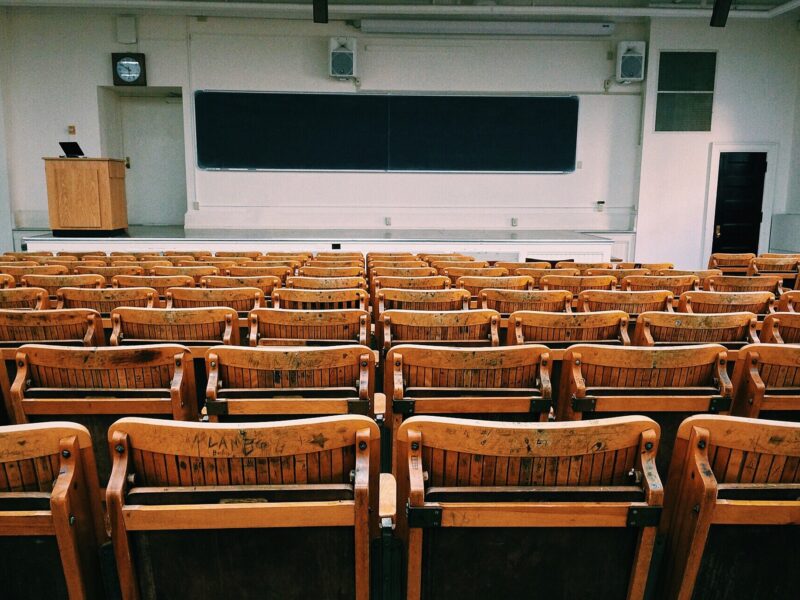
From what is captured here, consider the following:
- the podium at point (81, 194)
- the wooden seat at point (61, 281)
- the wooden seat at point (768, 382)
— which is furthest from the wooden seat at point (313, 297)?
the podium at point (81, 194)

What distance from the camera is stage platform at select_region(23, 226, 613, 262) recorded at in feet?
26.8

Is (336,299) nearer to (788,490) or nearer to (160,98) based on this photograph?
(788,490)

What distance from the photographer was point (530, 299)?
10.8 feet

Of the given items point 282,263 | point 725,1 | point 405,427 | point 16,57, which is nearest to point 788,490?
point 405,427

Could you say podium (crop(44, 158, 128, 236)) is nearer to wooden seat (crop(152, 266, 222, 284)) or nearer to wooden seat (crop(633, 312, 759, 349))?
wooden seat (crop(152, 266, 222, 284))

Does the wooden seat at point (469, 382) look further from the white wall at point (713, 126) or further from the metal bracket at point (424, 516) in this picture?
the white wall at point (713, 126)

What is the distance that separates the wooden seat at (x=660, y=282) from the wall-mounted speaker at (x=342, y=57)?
691cm

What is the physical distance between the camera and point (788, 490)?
126 cm

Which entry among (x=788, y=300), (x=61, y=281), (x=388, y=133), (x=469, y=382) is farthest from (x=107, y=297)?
(x=388, y=133)

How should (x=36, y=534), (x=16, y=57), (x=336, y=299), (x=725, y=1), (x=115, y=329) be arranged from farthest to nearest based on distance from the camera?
(x=16, y=57)
(x=725, y=1)
(x=336, y=299)
(x=115, y=329)
(x=36, y=534)

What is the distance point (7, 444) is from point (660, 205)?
10.5m

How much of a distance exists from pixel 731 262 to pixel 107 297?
585 cm

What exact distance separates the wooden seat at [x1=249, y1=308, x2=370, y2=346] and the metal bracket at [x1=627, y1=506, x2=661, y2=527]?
1.54 m

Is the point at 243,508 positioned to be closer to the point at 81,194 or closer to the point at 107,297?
the point at 107,297
